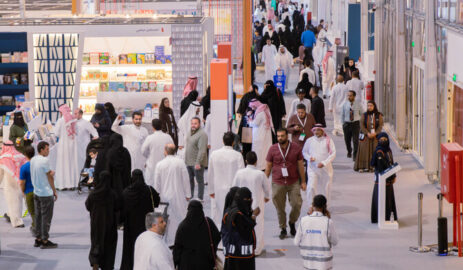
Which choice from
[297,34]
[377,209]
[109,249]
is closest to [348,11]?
[297,34]

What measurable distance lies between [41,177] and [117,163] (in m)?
1.15

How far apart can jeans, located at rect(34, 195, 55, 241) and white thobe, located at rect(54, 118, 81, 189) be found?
11.9 ft

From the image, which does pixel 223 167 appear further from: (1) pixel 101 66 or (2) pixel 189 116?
(1) pixel 101 66

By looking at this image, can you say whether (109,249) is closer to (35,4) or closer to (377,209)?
(377,209)

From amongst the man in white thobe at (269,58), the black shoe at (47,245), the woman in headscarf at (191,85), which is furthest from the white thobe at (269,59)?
the black shoe at (47,245)

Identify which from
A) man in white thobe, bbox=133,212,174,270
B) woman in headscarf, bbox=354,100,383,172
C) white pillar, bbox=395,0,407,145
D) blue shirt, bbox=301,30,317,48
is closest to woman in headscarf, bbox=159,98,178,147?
woman in headscarf, bbox=354,100,383,172

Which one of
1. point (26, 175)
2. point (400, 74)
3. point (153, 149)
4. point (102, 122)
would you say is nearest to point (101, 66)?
point (102, 122)

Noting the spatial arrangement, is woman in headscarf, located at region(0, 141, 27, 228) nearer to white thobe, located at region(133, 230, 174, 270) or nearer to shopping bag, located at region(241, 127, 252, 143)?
shopping bag, located at region(241, 127, 252, 143)

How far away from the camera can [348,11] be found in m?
31.1

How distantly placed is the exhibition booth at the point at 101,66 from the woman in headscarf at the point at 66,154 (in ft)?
10.7

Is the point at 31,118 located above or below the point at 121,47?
below

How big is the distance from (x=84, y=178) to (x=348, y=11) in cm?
1773

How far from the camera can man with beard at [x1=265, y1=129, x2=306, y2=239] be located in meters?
11.9

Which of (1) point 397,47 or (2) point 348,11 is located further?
(2) point 348,11
